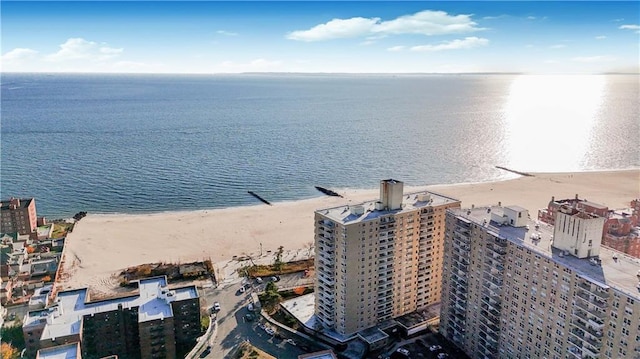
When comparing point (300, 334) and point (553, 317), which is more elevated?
point (553, 317)

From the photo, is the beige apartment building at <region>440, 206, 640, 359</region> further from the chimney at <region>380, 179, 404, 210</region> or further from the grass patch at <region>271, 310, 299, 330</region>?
the grass patch at <region>271, 310, 299, 330</region>

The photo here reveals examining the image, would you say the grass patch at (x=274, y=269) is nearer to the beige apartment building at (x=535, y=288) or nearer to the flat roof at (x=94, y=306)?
the flat roof at (x=94, y=306)

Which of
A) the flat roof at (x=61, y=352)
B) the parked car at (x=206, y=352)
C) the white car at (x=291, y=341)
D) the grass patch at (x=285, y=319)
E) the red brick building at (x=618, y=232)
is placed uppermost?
the red brick building at (x=618, y=232)

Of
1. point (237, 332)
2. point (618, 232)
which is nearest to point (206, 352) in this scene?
point (237, 332)

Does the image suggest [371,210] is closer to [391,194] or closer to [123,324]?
[391,194]

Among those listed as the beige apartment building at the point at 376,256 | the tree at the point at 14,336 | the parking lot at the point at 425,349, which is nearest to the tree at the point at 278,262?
the beige apartment building at the point at 376,256

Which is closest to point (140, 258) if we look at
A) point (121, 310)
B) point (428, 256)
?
point (121, 310)

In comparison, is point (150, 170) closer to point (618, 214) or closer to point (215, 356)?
point (215, 356)
